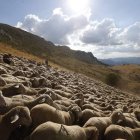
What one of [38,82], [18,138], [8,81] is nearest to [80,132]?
[18,138]

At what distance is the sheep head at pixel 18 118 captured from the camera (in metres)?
9.18

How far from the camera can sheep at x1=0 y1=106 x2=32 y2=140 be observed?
906cm

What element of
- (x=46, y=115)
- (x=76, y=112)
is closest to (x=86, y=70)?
(x=76, y=112)

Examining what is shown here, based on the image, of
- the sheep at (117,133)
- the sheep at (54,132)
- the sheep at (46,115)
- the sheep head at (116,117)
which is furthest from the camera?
the sheep head at (116,117)

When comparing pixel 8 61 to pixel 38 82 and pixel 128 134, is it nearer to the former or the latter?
pixel 38 82

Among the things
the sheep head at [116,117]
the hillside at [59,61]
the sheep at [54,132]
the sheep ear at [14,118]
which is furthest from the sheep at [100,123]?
the hillside at [59,61]

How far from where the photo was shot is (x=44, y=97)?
11.4 meters

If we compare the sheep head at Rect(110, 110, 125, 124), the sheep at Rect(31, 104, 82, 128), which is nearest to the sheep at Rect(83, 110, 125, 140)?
the sheep head at Rect(110, 110, 125, 124)

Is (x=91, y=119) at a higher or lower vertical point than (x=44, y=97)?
lower

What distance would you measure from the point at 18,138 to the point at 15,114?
65cm

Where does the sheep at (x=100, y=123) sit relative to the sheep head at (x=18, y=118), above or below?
below

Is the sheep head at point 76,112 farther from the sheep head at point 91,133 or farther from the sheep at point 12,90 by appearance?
the sheep at point 12,90

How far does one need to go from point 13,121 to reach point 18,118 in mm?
263

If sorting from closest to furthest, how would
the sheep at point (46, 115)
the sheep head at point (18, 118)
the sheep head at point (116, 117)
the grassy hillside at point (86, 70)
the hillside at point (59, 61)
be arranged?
the sheep head at point (18, 118), the sheep at point (46, 115), the sheep head at point (116, 117), the grassy hillside at point (86, 70), the hillside at point (59, 61)
